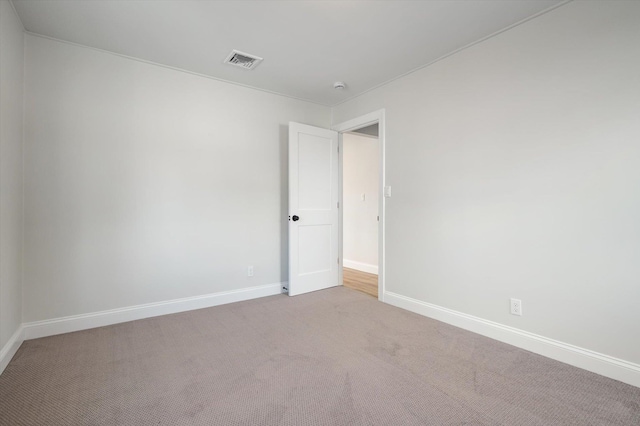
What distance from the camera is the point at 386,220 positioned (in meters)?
3.41

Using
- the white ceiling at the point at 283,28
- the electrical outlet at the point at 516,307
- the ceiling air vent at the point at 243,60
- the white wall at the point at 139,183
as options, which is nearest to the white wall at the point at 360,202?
the white wall at the point at 139,183

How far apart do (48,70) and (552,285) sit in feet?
14.6

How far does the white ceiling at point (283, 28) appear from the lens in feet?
6.97

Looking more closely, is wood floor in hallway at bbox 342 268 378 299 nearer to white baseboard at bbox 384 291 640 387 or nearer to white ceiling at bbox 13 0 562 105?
white baseboard at bbox 384 291 640 387

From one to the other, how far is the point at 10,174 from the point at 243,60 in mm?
2097

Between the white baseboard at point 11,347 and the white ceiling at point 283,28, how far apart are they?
2424 mm

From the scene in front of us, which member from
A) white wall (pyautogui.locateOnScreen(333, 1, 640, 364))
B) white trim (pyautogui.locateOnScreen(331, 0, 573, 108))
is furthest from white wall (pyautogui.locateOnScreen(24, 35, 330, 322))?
white wall (pyautogui.locateOnScreen(333, 1, 640, 364))

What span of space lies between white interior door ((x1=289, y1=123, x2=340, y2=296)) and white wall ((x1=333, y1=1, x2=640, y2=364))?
1216mm

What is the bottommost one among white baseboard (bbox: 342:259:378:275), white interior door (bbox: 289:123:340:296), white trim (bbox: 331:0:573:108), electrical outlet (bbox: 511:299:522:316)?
white baseboard (bbox: 342:259:378:275)

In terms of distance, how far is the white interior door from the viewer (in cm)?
370

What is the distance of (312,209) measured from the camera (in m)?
3.89

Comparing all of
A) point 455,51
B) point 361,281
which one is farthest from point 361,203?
point 455,51

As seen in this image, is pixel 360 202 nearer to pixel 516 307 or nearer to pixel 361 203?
pixel 361 203

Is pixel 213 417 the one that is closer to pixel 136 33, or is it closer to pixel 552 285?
pixel 552 285
